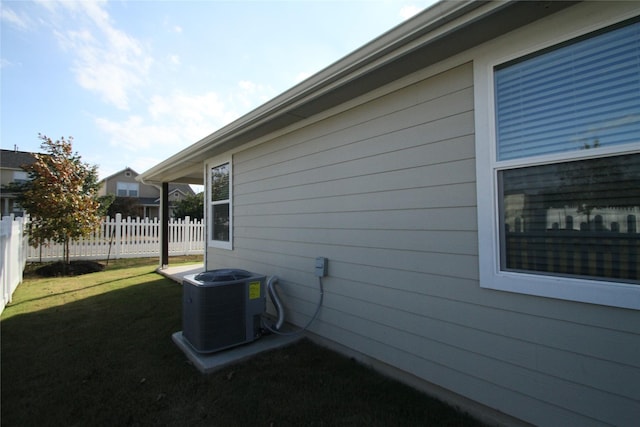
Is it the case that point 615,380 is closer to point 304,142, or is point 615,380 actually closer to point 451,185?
point 451,185

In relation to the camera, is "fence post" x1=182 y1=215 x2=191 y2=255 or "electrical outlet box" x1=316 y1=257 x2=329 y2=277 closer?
"electrical outlet box" x1=316 y1=257 x2=329 y2=277

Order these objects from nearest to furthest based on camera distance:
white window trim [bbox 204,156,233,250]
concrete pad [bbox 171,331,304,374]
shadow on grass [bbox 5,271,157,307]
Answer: concrete pad [bbox 171,331,304,374], shadow on grass [bbox 5,271,157,307], white window trim [bbox 204,156,233,250]

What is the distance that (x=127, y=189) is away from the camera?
30328mm

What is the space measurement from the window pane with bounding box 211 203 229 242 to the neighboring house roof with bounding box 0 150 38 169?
87.2ft

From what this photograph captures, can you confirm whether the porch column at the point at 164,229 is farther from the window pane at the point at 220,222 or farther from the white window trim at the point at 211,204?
the window pane at the point at 220,222

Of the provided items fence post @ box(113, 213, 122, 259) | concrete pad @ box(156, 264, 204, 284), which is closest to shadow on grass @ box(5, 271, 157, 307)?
concrete pad @ box(156, 264, 204, 284)

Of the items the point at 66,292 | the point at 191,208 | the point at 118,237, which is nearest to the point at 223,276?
the point at 66,292

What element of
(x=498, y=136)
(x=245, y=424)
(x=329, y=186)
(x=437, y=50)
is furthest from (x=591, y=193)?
(x=245, y=424)

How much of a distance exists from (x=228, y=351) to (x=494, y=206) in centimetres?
294

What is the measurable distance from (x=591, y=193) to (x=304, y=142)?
9.25ft

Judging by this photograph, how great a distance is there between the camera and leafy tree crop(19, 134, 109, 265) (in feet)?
26.1

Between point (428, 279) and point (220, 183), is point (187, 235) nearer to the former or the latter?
point (220, 183)

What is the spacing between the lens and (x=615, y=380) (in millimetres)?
1591

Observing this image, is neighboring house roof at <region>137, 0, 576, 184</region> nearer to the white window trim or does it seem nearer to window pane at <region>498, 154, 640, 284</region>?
window pane at <region>498, 154, 640, 284</region>
